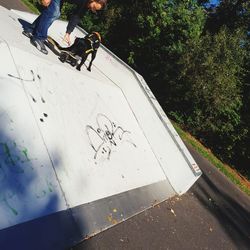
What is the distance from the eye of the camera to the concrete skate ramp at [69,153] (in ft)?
12.2

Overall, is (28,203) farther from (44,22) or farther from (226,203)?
(226,203)

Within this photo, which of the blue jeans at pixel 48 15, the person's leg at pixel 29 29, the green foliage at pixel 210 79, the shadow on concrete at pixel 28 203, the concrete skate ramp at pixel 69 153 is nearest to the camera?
the shadow on concrete at pixel 28 203

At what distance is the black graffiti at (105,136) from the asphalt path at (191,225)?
3.82ft

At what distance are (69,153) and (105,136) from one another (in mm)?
1311

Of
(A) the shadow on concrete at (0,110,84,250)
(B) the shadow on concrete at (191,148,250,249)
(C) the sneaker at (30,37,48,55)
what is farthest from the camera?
(B) the shadow on concrete at (191,148,250,249)

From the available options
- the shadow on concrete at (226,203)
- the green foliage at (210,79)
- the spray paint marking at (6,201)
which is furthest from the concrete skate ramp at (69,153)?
the green foliage at (210,79)

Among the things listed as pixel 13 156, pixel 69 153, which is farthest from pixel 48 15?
pixel 13 156

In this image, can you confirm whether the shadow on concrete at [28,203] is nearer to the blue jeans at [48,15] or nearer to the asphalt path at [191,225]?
the asphalt path at [191,225]

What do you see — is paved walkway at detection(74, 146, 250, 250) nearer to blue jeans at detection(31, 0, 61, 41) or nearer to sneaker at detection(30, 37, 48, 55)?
sneaker at detection(30, 37, 48, 55)

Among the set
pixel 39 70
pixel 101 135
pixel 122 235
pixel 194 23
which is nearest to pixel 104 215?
pixel 122 235

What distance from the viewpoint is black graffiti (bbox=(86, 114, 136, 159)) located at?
215 inches

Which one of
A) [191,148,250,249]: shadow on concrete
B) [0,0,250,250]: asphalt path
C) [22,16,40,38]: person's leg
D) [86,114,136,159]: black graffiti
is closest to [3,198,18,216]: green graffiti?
[0,0,250,250]: asphalt path

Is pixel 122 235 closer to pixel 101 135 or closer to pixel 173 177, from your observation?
pixel 101 135

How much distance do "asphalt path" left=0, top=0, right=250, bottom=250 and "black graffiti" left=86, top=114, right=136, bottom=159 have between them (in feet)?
3.82
